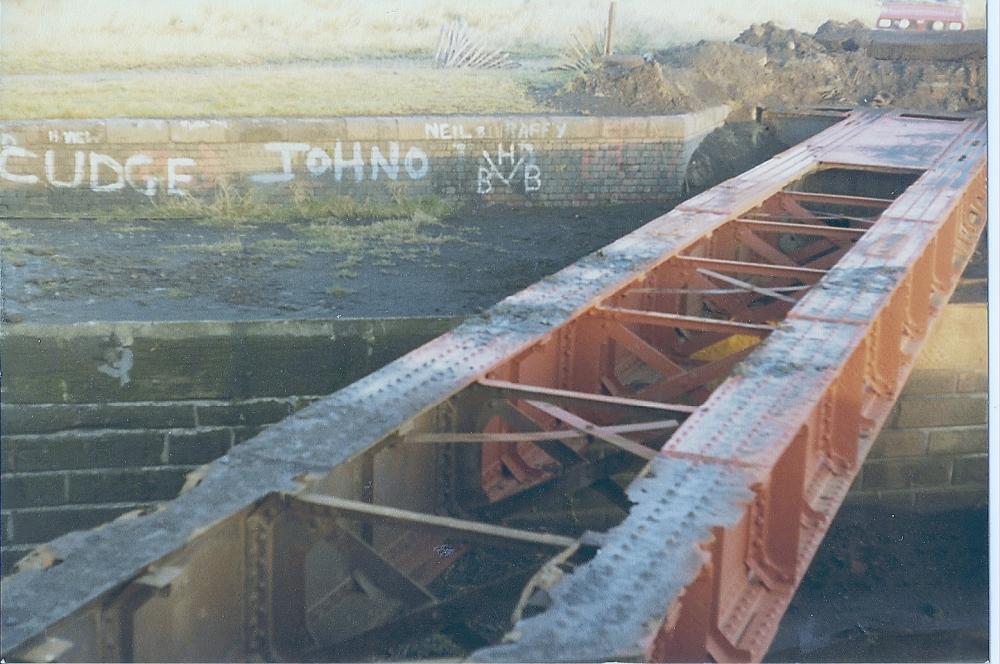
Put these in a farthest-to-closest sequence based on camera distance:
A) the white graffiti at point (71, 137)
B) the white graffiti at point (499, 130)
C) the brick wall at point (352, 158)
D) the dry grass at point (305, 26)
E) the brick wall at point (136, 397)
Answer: the dry grass at point (305, 26), the white graffiti at point (499, 130), the brick wall at point (352, 158), the white graffiti at point (71, 137), the brick wall at point (136, 397)

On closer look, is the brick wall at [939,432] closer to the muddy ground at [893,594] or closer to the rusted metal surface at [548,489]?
the muddy ground at [893,594]

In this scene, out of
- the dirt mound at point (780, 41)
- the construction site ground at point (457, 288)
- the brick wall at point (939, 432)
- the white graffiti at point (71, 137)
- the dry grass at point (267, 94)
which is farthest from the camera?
the dirt mound at point (780, 41)

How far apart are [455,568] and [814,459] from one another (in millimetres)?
3281

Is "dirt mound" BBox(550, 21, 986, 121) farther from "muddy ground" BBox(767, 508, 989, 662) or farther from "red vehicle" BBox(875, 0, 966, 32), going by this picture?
"muddy ground" BBox(767, 508, 989, 662)

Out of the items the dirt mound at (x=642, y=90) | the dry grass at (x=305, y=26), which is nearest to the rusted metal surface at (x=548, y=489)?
the dirt mound at (x=642, y=90)

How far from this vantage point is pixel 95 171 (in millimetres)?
12812

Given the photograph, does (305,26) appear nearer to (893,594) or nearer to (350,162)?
(350,162)

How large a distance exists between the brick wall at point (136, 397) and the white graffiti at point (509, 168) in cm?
484

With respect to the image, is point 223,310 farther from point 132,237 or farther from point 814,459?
point 814,459

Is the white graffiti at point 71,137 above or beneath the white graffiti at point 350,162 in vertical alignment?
above

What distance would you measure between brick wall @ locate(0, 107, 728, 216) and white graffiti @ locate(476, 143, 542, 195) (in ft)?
0.04

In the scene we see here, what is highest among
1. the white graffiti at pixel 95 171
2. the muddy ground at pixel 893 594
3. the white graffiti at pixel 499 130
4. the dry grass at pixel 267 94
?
the dry grass at pixel 267 94

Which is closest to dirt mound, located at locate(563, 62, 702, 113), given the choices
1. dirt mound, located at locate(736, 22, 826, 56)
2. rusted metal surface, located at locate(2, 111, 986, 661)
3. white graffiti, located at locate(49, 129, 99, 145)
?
dirt mound, located at locate(736, 22, 826, 56)

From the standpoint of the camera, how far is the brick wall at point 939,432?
426 inches
